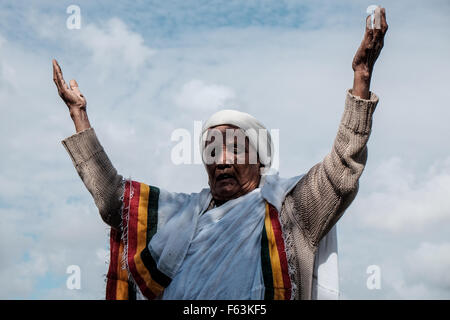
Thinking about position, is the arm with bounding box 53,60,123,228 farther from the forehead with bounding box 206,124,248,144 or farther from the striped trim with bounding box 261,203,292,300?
the striped trim with bounding box 261,203,292,300

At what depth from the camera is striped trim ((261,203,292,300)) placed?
551 cm

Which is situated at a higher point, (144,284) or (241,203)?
(241,203)

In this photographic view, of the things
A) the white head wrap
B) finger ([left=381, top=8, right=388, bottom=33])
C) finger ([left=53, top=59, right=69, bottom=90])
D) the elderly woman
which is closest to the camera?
finger ([left=381, top=8, right=388, bottom=33])

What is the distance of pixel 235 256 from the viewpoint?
5574 millimetres

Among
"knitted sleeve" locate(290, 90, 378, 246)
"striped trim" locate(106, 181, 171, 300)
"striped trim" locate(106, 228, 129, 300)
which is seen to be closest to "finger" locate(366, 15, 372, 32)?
"knitted sleeve" locate(290, 90, 378, 246)

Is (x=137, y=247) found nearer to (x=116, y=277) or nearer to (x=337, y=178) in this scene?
(x=116, y=277)

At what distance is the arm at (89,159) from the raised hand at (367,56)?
1.82 meters

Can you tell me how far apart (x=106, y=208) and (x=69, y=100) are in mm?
806

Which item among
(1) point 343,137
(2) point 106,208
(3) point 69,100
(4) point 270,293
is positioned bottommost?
(4) point 270,293

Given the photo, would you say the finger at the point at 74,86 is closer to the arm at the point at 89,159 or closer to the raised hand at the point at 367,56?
the arm at the point at 89,159

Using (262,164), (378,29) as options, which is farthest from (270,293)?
(378,29)

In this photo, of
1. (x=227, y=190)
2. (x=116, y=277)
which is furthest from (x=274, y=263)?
(x=116, y=277)

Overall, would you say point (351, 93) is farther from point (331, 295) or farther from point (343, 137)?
point (331, 295)

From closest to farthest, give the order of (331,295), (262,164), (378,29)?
(378,29) → (331,295) → (262,164)
